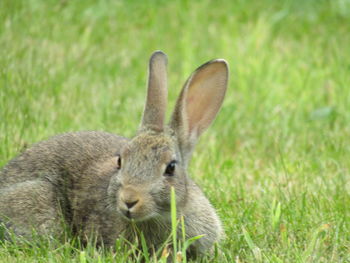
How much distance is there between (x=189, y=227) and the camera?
17.0ft

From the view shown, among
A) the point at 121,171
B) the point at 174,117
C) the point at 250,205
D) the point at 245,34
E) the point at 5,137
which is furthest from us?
the point at 245,34

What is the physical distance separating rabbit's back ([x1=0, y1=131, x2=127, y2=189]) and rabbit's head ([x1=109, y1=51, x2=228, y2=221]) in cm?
51

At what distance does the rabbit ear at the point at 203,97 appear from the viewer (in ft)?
17.9

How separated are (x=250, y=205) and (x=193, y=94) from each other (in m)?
0.79

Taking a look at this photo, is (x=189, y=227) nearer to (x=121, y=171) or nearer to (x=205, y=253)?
(x=205, y=253)

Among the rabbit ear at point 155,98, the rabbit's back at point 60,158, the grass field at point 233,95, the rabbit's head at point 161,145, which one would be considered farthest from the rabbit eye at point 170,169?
the rabbit's back at point 60,158

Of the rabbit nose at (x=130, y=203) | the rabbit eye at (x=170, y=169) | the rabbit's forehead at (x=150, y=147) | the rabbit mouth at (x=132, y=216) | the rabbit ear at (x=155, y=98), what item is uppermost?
the rabbit ear at (x=155, y=98)

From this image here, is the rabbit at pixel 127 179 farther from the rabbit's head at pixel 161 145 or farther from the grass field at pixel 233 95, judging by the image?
the grass field at pixel 233 95

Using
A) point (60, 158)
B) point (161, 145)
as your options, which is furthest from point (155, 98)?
point (60, 158)

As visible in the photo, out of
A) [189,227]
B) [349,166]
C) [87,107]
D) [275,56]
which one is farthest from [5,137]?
[275,56]

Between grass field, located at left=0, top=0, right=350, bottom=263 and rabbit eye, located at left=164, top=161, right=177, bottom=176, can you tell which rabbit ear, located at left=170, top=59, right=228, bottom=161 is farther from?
grass field, located at left=0, top=0, right=350, bottom=263

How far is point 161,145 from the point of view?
5035 mm

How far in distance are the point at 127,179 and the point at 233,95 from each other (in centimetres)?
348

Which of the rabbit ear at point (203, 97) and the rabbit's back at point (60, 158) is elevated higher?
the rabbit ear at point (203, 97)
